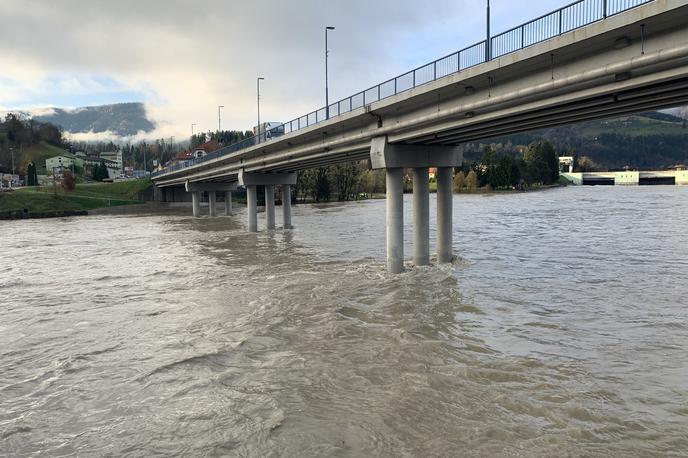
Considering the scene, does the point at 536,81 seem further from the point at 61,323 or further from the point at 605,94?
the point at 61,323

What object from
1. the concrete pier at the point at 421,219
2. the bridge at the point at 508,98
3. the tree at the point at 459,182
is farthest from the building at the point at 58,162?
the concrete pier at the point at 421,219

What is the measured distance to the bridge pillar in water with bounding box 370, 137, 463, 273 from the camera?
25.2 m

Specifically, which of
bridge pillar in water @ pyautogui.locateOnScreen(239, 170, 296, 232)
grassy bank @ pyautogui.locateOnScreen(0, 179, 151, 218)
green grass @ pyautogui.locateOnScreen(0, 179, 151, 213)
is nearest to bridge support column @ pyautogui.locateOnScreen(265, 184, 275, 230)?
bridge pillar in water @ pyautogui.locateOnScreen(239, 170, 296, 232)

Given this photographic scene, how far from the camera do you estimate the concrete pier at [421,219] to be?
26.0 metres

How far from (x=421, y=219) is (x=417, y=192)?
1.64 metres

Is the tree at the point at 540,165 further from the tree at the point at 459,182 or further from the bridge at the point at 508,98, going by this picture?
the bridge at the point at 508,98

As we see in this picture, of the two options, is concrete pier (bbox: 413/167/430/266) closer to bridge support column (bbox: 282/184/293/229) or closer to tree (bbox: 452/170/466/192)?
bridge support column (bbox: 282/184/293/229)

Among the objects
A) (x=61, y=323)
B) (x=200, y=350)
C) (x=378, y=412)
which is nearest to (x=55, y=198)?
(x=61, y=323)

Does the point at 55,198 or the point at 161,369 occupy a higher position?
the point at 55,198

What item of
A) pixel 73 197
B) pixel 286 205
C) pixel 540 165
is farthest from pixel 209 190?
pixel 540 165

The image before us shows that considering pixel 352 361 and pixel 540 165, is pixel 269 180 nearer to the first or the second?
pixel 352 361

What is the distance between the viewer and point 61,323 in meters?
16.7

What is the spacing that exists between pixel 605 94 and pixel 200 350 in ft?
47.7

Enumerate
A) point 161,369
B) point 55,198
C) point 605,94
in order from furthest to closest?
point 55,198, point 605,94, point 161,369
